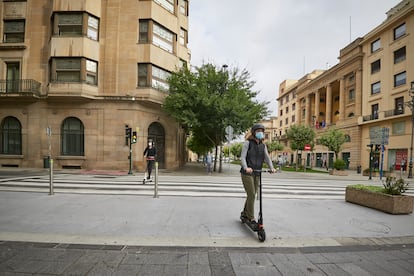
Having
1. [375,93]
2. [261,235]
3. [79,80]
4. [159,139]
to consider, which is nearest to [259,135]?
[261,235]

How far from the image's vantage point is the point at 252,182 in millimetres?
4172

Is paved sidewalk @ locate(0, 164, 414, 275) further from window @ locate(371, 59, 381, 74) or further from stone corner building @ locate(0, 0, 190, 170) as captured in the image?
window @ locate(371, 59, 381, 74)

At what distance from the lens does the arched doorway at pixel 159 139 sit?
19.2 meters

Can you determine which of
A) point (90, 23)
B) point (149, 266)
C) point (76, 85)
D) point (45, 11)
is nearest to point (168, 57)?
point (90, 23)

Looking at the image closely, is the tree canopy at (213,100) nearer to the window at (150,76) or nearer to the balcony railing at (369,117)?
the window at (150,76)

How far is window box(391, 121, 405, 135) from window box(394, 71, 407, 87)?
5.22 m

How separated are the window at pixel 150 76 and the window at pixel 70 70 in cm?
400

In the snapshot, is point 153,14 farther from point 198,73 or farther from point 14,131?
point 14,131

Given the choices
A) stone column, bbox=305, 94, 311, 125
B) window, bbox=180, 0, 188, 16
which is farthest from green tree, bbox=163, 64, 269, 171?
stone column, bbox=305, 94, 311, 125

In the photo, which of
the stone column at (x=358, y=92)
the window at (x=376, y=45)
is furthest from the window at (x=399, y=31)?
the stone column at (x=358, y=92)

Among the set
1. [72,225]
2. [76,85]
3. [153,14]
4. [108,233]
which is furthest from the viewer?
[153,14]

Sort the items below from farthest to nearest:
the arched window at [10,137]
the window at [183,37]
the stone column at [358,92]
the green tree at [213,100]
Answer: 1. the stone column at [358,92]
2. the window at [183,37]
3. the arched window at [10,137]
4. the green tree at [213,100]

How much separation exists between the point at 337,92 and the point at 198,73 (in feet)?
129

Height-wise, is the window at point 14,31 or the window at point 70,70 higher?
the window at point 14,31
